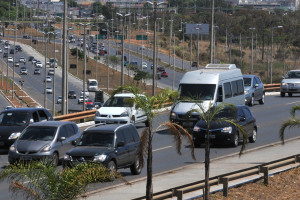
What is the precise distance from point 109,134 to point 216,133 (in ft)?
25.5

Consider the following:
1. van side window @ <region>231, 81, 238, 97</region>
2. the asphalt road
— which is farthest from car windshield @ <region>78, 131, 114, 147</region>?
van side window @ <region>231, 81, 238, 97</region>

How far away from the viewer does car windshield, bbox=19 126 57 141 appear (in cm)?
2462

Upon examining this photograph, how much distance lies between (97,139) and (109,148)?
0.71 metres

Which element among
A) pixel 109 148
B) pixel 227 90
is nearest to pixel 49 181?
pixel 109 148

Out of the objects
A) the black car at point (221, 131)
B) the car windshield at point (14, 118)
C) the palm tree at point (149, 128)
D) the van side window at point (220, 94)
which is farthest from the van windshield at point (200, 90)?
the palm tree at point (149, 128)

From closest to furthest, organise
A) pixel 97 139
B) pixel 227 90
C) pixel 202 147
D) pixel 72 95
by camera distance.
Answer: pixel 97 139 < pixel 202 147 < pixel 227 90 < pixel 72 95

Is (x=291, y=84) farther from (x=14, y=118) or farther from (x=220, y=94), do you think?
(x=14, y=118)

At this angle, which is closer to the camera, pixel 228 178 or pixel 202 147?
pixel 228 178

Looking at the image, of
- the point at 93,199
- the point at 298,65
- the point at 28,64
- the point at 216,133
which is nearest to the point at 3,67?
the point at 28,64

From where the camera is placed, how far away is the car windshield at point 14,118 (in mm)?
28391

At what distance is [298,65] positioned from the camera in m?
134

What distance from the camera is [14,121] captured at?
28.5 m

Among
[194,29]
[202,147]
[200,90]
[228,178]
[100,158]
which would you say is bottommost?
[202,147]

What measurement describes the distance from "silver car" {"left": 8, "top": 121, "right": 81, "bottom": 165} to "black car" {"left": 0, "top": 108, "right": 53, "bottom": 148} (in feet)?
9.21
